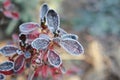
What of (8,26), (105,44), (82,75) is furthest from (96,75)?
(8,26)

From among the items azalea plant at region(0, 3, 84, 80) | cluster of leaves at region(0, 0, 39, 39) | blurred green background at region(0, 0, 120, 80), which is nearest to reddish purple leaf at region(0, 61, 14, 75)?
azalea plant at region(0, 3, 84, 80)

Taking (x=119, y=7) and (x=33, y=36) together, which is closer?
(x=33, y=36)

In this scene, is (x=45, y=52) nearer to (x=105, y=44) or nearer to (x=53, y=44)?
(x=53, y=44)

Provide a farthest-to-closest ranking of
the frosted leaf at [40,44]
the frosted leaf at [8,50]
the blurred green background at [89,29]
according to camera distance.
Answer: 1. the blurred green background at [89,29]
2. the frosted leaf at [8,50]
3. the frosted leaf at [40,44]

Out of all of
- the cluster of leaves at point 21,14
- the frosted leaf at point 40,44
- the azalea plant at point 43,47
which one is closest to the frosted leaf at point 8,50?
the azalea plant at point 43,47

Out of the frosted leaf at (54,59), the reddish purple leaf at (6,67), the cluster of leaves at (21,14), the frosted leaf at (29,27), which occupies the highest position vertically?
the cluster of leaves at (21,14)

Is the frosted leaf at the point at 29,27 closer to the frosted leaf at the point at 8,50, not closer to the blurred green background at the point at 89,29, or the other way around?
the frosted leaf at the point at 8,50

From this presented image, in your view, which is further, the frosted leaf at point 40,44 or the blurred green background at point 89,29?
the blurred green background at point 89,29
